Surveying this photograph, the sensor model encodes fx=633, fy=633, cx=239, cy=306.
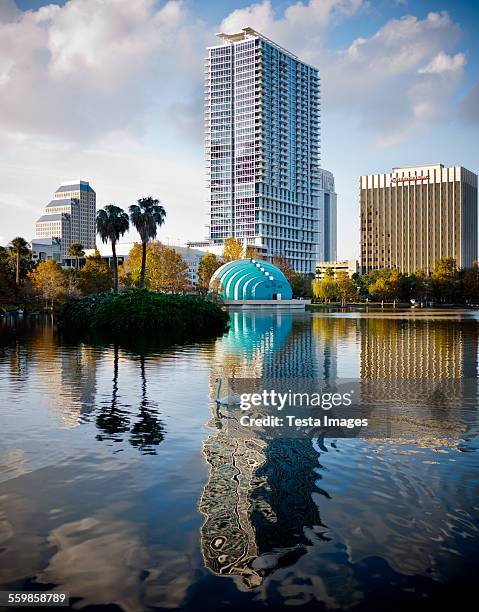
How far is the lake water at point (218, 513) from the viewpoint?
599 centimetres

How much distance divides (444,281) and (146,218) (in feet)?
286

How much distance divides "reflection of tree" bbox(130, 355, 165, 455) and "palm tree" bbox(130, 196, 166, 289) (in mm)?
54611

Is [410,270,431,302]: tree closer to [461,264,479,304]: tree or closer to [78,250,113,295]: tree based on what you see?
[461,264,479,304]: tree

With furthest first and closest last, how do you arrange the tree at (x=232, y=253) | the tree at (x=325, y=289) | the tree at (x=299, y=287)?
the tree at (x=325, y=289) < the tree at (x=299, y=287) < the tree at (x=232, y=253)

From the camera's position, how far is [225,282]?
103 meters

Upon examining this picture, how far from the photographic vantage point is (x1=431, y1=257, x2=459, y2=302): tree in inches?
5374

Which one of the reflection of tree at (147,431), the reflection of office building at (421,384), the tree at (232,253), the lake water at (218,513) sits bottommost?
the lake water at (218,513)

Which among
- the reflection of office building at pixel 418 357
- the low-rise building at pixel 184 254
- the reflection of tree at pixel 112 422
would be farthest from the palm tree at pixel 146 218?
the low-rise building at pixel 184 254

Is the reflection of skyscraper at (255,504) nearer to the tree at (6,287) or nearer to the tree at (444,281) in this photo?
the tree at (6,287)

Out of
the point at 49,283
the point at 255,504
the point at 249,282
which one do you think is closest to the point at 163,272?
the point at 249,282

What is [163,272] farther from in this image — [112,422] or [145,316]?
[112,422]

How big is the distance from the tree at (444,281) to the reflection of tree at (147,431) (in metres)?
130

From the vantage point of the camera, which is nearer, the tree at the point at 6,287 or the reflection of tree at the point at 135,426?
the reflection of tree at the point at 135,426

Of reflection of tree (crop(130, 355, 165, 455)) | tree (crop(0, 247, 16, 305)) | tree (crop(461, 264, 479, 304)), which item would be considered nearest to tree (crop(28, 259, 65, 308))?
tree (crop(0, 247, 16, 305))
